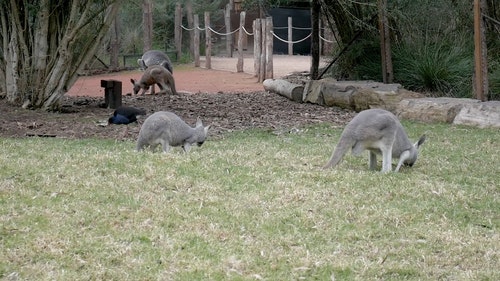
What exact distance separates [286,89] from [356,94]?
10.2 ft

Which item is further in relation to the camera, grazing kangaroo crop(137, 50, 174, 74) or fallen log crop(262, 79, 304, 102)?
grazing kangaroo crop(137, 50, 174, 74)

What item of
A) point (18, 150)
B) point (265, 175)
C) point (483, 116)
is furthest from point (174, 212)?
point (483, 116)

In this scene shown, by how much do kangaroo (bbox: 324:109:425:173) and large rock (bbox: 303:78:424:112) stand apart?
6356mm

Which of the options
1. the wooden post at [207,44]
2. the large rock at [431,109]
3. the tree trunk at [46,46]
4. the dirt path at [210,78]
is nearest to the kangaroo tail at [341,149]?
the large rock at [431,109]

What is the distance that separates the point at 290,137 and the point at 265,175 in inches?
160

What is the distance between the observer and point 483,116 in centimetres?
1337

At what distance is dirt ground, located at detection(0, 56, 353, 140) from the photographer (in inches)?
513

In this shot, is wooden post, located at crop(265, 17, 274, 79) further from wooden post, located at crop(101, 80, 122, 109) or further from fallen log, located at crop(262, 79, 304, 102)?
wooden post, located at crop(101, 80, 122, 109)

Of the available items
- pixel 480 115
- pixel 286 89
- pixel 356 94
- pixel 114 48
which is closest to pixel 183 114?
pixel 356 94

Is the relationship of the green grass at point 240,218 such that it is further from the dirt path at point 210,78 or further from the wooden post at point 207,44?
the wooden post at point 207,44

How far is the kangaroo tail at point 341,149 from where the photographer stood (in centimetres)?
862

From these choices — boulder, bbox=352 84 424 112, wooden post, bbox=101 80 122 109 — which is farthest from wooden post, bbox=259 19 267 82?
boulder, bbox=352 84 424 112

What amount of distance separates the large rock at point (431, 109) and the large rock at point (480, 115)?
18cm

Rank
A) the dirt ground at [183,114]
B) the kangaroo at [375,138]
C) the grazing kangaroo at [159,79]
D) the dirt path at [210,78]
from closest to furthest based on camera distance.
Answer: the kangaroo at [375,138], the dirt ground at [183,114], the grazing kangaroo at [159,79], the dirt path at [210,78]
